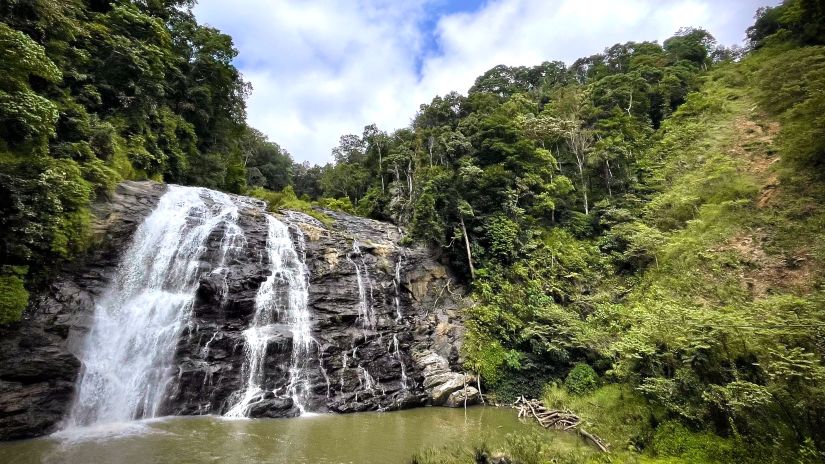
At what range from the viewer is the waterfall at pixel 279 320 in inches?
460

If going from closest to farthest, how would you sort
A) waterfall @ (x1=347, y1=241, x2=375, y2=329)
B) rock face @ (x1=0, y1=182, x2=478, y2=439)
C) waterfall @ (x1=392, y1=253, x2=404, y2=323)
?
rock face @ (x1=0, y1=182, x2=478, y2=439) < waterfall @ (x1=347, y1=241, x2=375, y2=329) < waterfall @ (x1=392, y1=253, x2=404, y2=323)

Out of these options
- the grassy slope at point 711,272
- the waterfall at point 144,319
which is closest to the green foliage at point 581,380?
the grassy slope at point 711,272

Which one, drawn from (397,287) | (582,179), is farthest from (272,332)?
(582,179)

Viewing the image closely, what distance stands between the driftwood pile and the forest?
1.48ft

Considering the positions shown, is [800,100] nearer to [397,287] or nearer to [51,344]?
[397,287]

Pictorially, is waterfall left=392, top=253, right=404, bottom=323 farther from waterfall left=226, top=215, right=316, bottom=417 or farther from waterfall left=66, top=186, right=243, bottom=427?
waterfall left=66, top=186, right=243, bottom=427

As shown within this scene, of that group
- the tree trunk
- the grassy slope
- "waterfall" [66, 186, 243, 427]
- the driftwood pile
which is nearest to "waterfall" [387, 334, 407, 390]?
the driftwood pile

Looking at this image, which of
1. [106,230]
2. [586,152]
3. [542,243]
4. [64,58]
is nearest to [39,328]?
[106,230]

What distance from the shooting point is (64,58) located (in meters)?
15.0

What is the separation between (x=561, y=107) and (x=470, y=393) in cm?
2515

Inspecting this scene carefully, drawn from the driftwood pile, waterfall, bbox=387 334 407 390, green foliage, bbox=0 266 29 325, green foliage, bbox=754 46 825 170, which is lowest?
the driftwood pile

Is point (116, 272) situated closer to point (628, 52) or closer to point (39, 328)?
point (39, 328)

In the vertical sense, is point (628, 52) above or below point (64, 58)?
above

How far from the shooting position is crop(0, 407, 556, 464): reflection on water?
22.8ft
